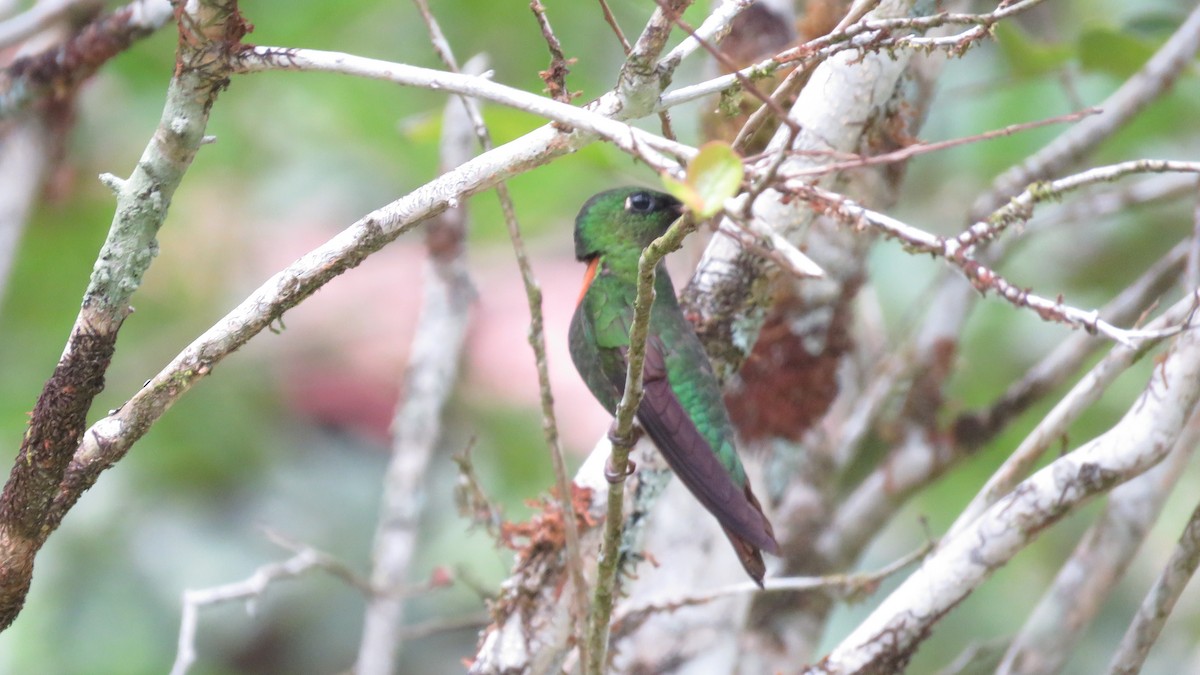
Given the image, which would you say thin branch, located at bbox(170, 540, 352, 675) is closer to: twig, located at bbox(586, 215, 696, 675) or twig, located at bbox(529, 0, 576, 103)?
twig, located at bbox(586, 215, 696, 675)

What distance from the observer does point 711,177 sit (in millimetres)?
1146

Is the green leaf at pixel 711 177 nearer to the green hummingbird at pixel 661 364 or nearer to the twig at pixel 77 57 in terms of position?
the green hummingbird at pixel 661 364

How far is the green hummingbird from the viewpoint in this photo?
2.52 m

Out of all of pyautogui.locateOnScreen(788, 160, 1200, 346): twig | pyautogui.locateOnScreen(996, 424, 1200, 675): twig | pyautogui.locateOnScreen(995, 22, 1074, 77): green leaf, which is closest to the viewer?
pyautogui.locateOnScreen(788, 160, 1200, 346): twig

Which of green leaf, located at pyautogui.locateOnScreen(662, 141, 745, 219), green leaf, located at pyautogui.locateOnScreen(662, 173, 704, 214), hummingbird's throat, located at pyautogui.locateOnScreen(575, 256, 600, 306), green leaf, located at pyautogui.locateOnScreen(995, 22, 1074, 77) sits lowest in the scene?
green leaf, located at pyautogui.locateOnScreen(662, 173, 704, 214)

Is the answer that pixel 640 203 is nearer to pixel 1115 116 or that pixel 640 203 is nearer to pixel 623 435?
pixel 623 435

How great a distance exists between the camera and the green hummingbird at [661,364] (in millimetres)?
2518

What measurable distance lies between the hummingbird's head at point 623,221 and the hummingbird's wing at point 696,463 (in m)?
0.41

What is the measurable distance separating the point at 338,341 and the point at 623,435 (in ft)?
15.9

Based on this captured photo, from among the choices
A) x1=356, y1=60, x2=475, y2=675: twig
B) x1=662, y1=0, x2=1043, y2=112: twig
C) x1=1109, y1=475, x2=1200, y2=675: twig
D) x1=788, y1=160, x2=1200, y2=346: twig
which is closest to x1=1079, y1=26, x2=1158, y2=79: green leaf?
x1=1109, y1=475, x2=1200, y2=675: twig

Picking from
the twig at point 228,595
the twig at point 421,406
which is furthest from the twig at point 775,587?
the twig at point 421,406

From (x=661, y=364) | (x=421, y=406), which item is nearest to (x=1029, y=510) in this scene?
(x=661, y=364)

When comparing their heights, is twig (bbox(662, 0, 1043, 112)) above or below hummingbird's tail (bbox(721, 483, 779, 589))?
above

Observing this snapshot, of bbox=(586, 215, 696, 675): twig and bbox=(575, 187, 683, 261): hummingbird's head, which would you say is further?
bbox=(575, 187, 683, 261): hummingbird's head
